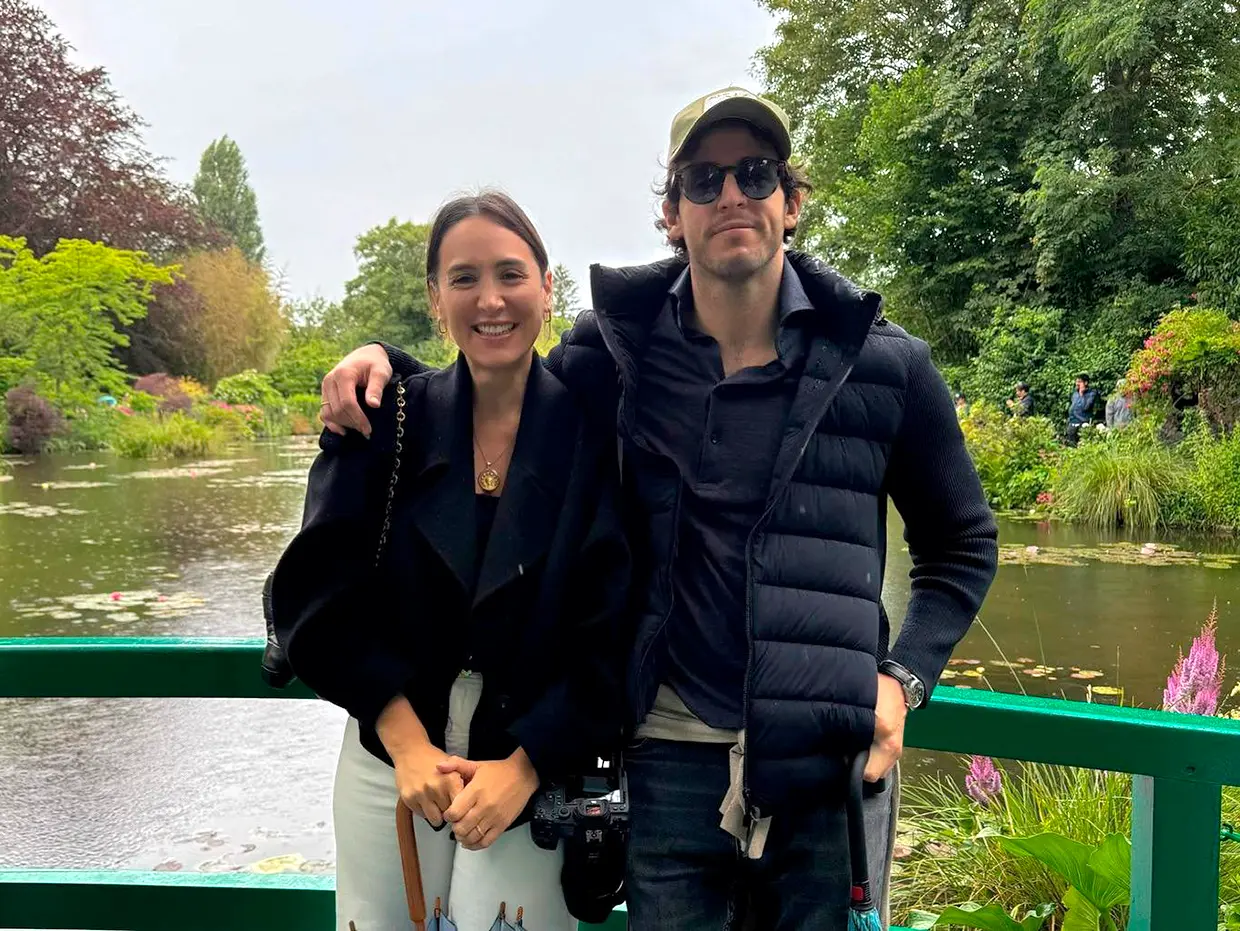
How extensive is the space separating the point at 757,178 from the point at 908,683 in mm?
662

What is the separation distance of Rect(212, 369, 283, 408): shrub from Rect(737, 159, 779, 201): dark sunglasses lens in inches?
922

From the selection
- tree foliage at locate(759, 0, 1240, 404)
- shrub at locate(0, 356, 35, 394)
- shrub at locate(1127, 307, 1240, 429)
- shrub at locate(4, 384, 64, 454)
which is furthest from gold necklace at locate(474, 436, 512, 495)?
shrub at locate(0, 356, 35, 394)

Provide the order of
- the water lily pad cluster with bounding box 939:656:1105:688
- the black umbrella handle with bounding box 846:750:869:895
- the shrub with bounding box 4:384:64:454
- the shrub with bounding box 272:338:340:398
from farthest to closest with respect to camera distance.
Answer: the shrub with bounding box 272:338:340:398
the shrub with bounding box 4:384:64:454
the water lily pad cluster with bounding box 939:656:1105:688
the black umbrella handle with bounding box 846:750:869:895

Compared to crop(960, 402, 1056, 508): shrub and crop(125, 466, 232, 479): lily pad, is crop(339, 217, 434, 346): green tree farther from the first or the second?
crop(960, 402, 1056, 508): shrub

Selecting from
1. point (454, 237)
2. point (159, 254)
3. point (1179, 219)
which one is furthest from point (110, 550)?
point (159, 254)

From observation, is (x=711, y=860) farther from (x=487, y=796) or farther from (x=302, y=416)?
(x=302, y=416)

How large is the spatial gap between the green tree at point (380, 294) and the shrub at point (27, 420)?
11.2 metres

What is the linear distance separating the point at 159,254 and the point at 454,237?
26.0 meters

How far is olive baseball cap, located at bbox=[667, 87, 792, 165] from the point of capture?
1.25m

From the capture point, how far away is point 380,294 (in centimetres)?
3111

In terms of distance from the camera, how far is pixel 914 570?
4.18 ft

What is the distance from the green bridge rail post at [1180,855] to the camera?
4.09ft

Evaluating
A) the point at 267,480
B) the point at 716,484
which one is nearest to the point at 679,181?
the point at 716,484

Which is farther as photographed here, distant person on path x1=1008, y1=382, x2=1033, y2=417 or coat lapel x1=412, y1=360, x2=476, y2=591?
distant person on path x1=1008, y1=382, x2=1033, y2=417
